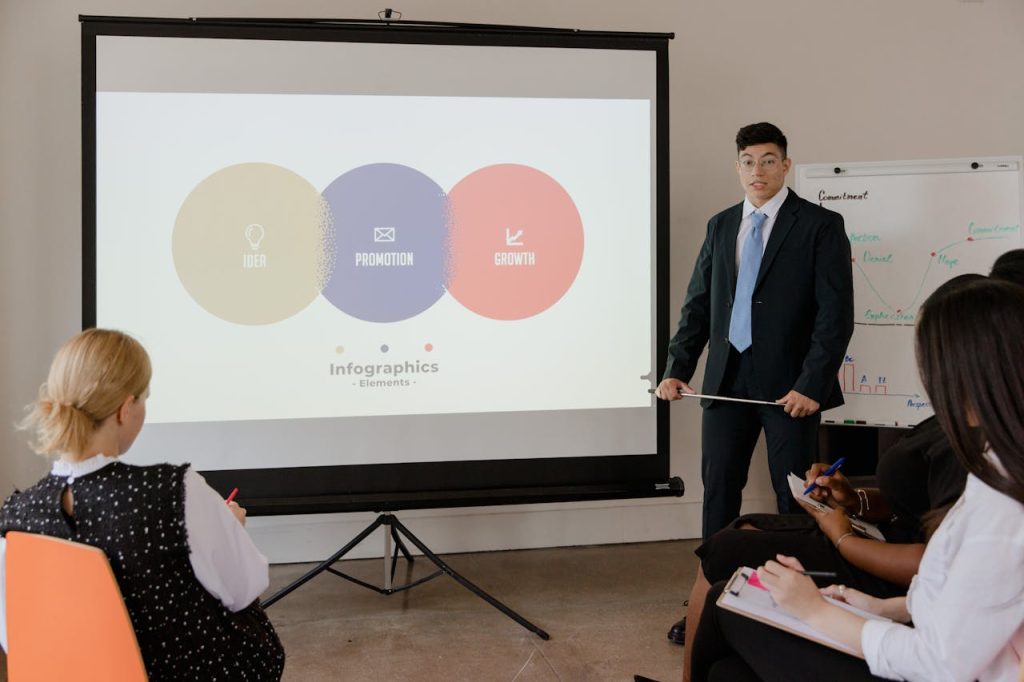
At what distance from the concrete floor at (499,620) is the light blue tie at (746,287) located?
3.46 feet

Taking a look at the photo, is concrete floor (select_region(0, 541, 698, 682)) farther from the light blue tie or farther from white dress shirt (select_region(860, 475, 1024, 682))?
white dress shirt (select_region(860, 475, 1024, 682))

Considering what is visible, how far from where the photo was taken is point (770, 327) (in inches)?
108

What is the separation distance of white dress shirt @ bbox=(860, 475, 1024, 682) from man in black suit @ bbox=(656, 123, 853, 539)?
4.85 feet

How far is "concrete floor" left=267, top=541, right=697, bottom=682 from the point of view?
261 cm

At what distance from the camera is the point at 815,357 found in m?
2.68

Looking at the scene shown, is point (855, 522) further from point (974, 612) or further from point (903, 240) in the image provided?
point (903, 240)

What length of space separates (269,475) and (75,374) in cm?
147

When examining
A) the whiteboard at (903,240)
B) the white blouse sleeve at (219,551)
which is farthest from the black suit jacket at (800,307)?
the white blouse sleeve at (219,551)

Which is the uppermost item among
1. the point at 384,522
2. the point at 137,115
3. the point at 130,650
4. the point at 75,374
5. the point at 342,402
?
the point at 137,115

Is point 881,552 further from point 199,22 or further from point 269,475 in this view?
point 199,22

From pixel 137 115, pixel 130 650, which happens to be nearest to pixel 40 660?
pixel 130 650

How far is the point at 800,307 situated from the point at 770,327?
0.12 m

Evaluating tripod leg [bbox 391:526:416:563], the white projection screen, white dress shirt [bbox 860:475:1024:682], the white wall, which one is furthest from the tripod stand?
white dress shirt [bbox 860:475:1024:682]

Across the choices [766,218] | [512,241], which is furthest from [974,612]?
[512,241]
